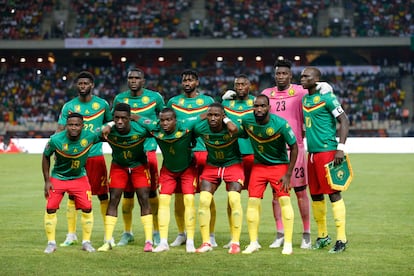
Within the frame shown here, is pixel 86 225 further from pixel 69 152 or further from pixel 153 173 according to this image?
pixel 153 173

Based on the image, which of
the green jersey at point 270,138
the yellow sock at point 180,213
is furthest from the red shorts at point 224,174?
the yellow sock at point 180,213

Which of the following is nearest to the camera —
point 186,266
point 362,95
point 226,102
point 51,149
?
point 186,266

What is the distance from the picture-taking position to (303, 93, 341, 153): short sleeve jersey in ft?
35.7

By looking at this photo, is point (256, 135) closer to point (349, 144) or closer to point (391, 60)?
point (349, 144)

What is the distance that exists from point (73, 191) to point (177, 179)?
138 cm

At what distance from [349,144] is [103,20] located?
18.6 metres

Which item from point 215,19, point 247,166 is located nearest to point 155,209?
point 247,166

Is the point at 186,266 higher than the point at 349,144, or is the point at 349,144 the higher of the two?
the point at 186,266

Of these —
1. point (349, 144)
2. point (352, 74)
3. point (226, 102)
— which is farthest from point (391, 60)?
point (226, 102)

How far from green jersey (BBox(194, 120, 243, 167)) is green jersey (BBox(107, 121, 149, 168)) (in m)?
0.74

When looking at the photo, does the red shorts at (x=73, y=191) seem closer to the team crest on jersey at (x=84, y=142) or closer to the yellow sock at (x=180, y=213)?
the team crest on jersey at (x=84, y=142)

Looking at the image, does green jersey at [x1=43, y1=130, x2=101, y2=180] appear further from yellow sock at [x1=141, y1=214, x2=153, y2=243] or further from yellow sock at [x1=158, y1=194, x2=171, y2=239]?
yellow sock at [x1=158, y1=194, x2=171, y2=239]

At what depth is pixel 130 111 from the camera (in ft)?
36.4

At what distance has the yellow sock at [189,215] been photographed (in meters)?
10.9
